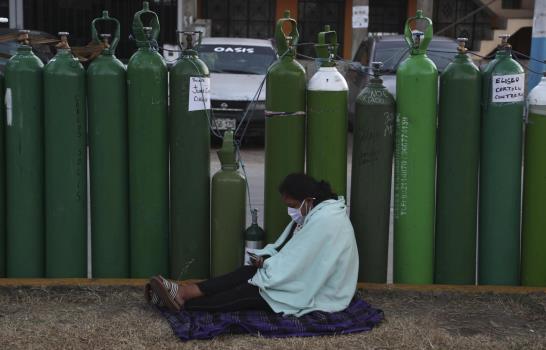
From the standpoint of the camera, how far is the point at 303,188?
4.83 m

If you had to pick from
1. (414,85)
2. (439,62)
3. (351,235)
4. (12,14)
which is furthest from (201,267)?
(12,14)

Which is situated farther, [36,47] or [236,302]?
[36,47]

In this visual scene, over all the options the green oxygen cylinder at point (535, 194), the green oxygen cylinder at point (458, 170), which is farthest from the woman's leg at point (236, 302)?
the green oxygen cylinder at point (535, 194)

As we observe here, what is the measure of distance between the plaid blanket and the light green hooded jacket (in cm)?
6

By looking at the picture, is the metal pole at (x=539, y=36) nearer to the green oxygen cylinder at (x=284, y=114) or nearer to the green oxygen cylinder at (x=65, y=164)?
the green oxygen cylinder at (x=284, y=114)

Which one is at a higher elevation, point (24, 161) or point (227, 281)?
point (24, 161)

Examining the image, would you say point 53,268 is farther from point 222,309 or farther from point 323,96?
point 323,96

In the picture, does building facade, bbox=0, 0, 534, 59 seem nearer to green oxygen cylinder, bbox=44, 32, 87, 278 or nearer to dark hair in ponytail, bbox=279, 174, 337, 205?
green oxygen cylinder, bbox=44, 32, 87, 278

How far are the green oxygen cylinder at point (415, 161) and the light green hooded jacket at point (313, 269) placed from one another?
0.53m

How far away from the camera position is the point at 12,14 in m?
19.9

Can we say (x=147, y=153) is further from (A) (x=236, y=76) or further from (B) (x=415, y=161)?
(A) (x=236, y=76)

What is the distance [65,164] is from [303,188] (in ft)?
4.44

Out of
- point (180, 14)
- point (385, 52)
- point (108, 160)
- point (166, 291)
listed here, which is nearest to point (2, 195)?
point (108, 160)

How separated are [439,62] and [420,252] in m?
8.31
